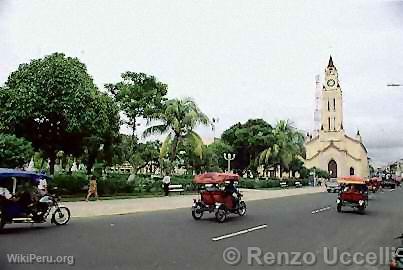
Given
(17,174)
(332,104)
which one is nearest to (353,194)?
(17,174)

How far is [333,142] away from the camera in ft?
344

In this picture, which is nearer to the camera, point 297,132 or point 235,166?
point 297,132

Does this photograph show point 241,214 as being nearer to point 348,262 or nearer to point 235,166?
point 348,262

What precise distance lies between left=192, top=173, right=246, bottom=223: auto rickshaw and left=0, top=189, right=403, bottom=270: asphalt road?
37 centimetres

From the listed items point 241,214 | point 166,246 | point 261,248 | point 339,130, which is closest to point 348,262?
point 261,248

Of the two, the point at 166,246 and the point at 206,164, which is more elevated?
the point at 206,164

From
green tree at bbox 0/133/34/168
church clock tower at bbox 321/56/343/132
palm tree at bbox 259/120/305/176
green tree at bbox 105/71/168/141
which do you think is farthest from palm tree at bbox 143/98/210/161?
church clock tower at bbox 321/56/343/132

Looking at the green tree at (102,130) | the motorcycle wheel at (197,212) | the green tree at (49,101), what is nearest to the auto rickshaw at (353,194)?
the motorcycle wheel at (197,212)

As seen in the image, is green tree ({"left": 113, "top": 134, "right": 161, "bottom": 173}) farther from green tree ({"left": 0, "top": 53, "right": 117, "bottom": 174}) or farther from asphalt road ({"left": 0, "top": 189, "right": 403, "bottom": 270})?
asphalt road ({"left": 0, "top": 189, "right": 403, "bottom": 270})

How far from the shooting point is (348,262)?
999 centimetres

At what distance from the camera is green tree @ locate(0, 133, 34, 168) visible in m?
22.8

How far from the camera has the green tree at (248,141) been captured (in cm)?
6266

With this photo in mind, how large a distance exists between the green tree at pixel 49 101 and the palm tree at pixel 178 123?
7887mm

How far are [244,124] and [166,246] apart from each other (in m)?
57.4
